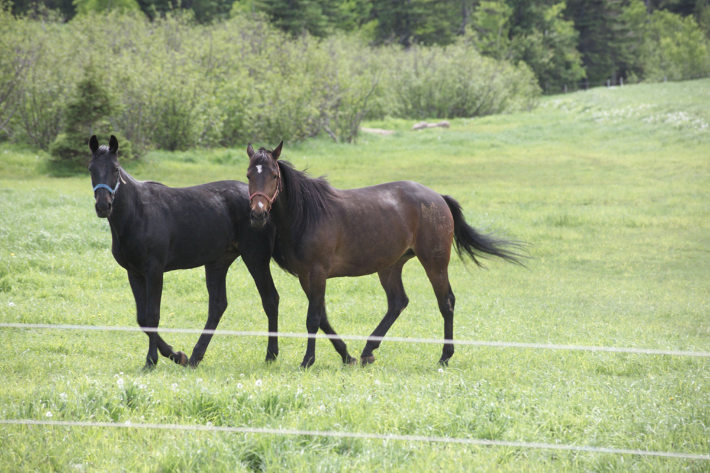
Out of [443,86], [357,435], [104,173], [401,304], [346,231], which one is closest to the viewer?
[357,435]

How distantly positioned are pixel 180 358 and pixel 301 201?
2065 mm

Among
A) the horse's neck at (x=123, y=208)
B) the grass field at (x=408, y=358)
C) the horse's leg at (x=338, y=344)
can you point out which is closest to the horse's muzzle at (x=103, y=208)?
the horse's neck at (x=123, y=208)

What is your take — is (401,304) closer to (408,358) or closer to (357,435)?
(408,358)

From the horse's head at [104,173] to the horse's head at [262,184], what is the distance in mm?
1254

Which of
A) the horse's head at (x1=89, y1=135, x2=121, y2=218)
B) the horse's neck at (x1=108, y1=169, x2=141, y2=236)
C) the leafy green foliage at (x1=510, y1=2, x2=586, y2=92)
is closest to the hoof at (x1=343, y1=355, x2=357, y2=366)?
the horse's neck at (x1=108, y1=169, x2=141, y2=236)

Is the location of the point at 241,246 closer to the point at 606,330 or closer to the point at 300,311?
the point at 300,311

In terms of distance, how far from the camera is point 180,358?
21.0 feet

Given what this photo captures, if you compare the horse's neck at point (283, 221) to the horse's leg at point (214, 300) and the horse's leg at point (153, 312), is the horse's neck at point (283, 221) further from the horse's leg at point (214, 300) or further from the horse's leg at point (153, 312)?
the horse's leg at point (153, 312)

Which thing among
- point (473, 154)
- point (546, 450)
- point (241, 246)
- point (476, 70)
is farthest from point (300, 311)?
point (476, 70)

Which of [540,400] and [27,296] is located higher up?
[540,400]

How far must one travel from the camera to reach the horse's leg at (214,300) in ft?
21.8

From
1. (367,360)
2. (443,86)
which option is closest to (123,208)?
(367,360)

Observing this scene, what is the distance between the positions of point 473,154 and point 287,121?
8.94 m

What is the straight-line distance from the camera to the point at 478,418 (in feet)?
14.1
